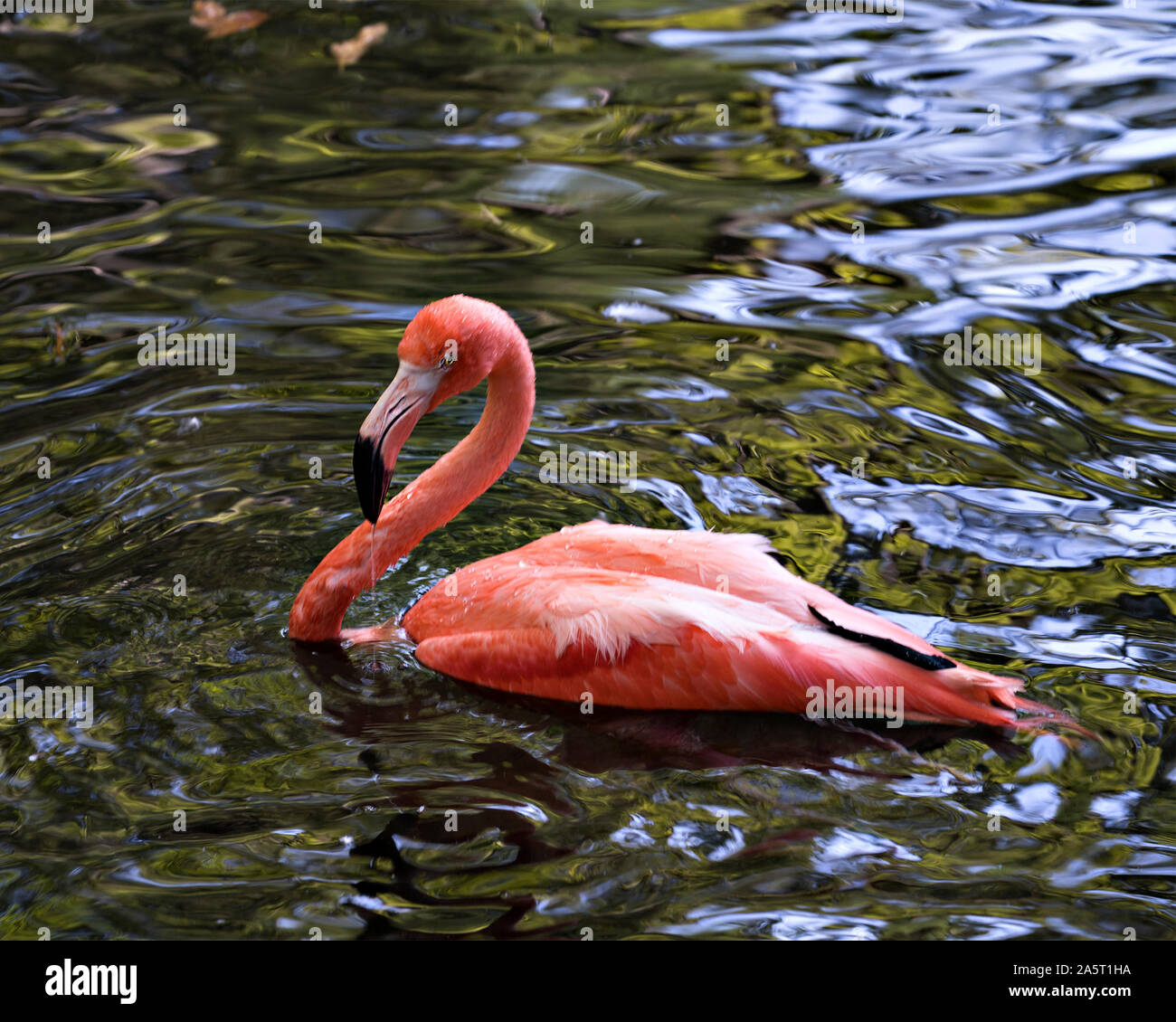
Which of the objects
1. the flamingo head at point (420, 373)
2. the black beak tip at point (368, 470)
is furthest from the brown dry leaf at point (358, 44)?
the black beak tip at point (368, 470)

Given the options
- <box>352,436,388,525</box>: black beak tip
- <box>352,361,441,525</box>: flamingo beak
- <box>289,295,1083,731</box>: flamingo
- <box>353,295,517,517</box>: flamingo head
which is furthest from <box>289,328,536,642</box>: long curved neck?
<box>352,436,388,525</box>: black beak tip

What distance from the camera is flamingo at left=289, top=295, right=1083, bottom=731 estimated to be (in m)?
4.33

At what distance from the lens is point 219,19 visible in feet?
35.0

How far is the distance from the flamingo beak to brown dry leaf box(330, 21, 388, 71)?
6387 millimetres

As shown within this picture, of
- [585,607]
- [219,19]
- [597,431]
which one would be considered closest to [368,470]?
[585,607]

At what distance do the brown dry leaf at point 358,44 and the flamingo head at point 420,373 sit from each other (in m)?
6.31

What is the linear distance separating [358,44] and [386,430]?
684 cm

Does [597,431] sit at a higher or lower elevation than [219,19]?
lower

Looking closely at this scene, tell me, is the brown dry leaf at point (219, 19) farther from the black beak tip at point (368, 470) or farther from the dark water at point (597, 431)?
the black beak tip at point (368, 470)

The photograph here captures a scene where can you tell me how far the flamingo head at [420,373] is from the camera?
457cm

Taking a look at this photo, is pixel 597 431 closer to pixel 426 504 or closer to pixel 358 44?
pixel 426 504

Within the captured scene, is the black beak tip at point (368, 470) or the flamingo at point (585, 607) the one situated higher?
the black beak tip at point (368, 470)
